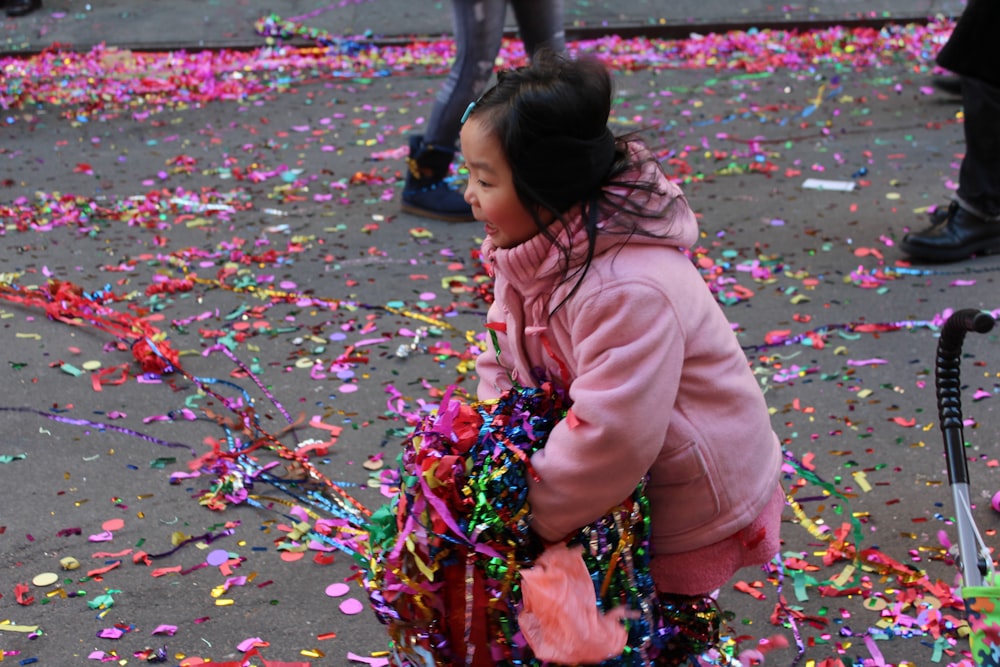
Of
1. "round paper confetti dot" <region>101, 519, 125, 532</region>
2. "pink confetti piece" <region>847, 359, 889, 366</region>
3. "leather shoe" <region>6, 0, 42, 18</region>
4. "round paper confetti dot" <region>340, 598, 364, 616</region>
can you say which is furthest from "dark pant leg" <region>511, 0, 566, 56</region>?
"leather shoe" <region>6, 0, 42, 18</region>

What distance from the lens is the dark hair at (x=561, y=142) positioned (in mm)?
1699

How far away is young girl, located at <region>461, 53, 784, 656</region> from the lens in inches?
65.2

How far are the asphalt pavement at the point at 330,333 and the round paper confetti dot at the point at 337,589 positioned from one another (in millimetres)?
13

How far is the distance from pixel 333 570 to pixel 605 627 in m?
1.18

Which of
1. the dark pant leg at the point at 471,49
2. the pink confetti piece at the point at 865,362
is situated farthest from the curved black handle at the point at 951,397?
the dark pant leg at the point at 471,49

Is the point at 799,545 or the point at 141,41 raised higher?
the point at 141,41

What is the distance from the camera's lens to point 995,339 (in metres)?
3.86

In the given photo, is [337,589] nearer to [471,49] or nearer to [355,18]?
[471,49]

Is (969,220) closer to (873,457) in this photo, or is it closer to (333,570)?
(873,457)

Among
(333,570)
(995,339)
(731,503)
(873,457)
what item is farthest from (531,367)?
(995,339)

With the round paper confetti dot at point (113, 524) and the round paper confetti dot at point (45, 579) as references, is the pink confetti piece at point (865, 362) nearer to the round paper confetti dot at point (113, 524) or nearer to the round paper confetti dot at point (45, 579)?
the round paper confetti dot at point (113, 524)

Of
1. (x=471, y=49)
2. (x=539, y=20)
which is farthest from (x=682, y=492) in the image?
(x=539, y=20)

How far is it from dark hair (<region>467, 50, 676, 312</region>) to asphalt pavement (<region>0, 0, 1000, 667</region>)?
0.82 meters

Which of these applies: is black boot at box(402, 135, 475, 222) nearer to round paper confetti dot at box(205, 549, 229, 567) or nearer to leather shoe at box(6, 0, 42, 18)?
round paper confetti dot at box(205, 549, 229, 567)
